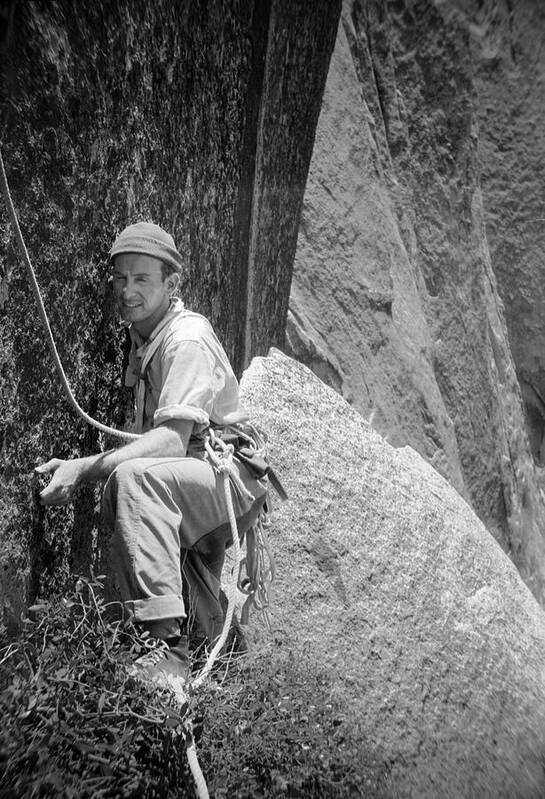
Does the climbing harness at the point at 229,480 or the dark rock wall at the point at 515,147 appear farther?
the dark rock wall at the point at 515,147

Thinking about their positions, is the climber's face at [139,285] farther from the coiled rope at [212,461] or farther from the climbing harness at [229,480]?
the coiled rope at [212,461]

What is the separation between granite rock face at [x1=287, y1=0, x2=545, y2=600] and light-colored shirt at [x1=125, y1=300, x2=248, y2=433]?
3.55 metres

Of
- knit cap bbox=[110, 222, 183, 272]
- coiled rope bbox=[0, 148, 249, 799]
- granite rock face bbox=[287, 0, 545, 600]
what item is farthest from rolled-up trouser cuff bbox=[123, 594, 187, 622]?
granite rock face bbox=[287, 0, 545, 600]

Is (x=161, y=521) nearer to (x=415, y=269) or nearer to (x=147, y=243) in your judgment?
(x=147, y=243)

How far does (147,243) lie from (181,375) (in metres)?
0.54

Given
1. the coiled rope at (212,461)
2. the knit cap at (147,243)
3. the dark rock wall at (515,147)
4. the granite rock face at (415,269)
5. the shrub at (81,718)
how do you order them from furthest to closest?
the dark rock wall at (515,147)
the granite rock face at (415,269)
the knit cap at (147,243)
the coiled rope at (212,461)
the shrub at (81,718)

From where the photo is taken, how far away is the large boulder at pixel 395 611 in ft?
13.0

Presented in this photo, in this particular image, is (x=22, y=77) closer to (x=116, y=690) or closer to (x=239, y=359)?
(x=116, y=690)

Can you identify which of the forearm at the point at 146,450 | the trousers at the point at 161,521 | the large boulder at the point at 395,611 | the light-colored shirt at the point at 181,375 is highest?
the light-colored shirt at the point at 181,375

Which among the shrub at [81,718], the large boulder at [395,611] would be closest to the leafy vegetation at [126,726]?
the shrub at [81,718]

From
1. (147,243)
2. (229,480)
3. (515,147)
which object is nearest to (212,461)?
(229,480)

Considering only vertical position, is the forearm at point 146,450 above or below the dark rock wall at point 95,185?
below

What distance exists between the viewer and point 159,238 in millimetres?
3432

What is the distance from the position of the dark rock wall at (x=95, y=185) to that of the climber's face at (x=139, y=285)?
158mm
